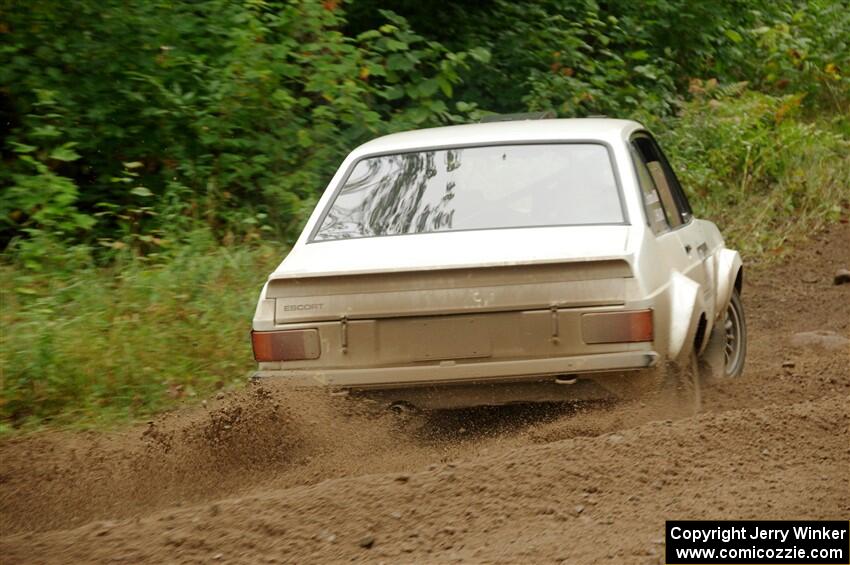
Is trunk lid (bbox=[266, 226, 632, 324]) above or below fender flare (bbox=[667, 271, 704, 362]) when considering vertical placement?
above

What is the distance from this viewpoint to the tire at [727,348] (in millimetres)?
6387

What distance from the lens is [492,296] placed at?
16.0 ft

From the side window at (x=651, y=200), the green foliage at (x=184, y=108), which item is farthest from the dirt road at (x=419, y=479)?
the green foliage at (x=184, y=108)

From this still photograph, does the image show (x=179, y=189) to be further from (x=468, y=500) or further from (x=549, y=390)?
(x=468, y=500)

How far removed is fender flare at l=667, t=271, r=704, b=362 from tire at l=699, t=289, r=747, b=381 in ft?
3.27

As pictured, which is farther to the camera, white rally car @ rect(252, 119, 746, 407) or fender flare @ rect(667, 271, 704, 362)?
fender flare @ rect(667, 271, 704, 362)

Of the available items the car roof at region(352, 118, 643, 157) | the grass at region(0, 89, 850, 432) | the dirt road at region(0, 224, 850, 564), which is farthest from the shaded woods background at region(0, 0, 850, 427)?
the car roof at region(352, 118, 643, 157)

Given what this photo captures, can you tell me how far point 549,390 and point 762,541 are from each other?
1517mm

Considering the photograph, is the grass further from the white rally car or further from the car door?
the car door

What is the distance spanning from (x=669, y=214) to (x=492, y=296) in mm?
1643

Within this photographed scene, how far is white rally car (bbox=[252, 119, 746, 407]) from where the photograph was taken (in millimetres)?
4859

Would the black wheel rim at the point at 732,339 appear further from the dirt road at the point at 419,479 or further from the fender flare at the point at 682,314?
the fender flare at the point at 682,314

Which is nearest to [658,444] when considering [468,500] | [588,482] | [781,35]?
[588,482]

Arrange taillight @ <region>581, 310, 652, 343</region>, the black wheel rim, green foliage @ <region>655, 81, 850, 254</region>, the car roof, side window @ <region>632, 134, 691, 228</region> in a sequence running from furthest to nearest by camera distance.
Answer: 1. green foliage @ <region>655, 81, 850, 254</region>
2. the black wheel rim
3. side window @ <region>632, 134, 691, 228</region>
4. the car roof
5. taillight @ <region>581, 310, 652, 343</region>
